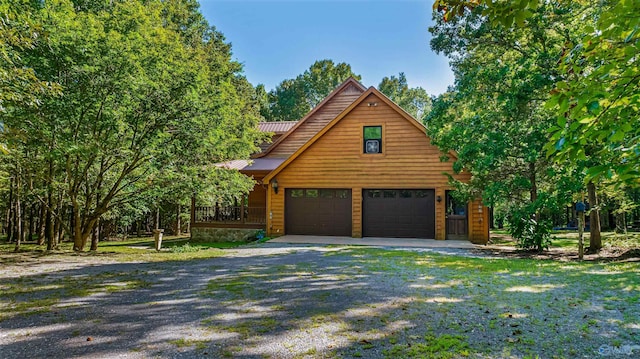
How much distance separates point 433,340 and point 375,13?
10.1 meters

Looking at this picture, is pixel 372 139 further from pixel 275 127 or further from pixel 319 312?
pixel 319 312

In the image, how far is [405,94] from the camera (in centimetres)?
4822

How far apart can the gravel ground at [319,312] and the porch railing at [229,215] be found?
960 centimetres

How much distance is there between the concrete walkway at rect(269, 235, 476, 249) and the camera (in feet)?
43.2

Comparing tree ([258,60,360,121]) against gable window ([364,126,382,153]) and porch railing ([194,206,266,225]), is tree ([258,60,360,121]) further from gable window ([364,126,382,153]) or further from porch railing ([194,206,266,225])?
gable window ([364,126,382,153])

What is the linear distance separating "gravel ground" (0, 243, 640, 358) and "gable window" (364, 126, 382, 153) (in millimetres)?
8276

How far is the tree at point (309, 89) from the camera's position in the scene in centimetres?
4471

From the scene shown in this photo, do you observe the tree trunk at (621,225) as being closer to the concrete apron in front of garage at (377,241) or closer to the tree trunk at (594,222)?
the tree trunk at (594,222)

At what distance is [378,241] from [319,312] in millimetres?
9984

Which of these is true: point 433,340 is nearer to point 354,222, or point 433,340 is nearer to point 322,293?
point 322,293

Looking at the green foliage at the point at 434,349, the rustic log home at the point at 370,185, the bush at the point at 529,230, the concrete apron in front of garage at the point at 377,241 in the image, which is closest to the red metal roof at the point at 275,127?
the rustic log home at the point at 370,185

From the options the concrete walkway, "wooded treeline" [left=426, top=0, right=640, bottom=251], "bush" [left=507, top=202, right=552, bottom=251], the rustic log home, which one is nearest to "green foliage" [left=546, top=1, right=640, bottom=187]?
"wooded treeline" [left=426, top=0, right=640, bottom=251]

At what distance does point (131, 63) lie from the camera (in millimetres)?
9562

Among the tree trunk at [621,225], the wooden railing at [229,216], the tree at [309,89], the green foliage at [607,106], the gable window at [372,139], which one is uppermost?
the tree at [309,89]
